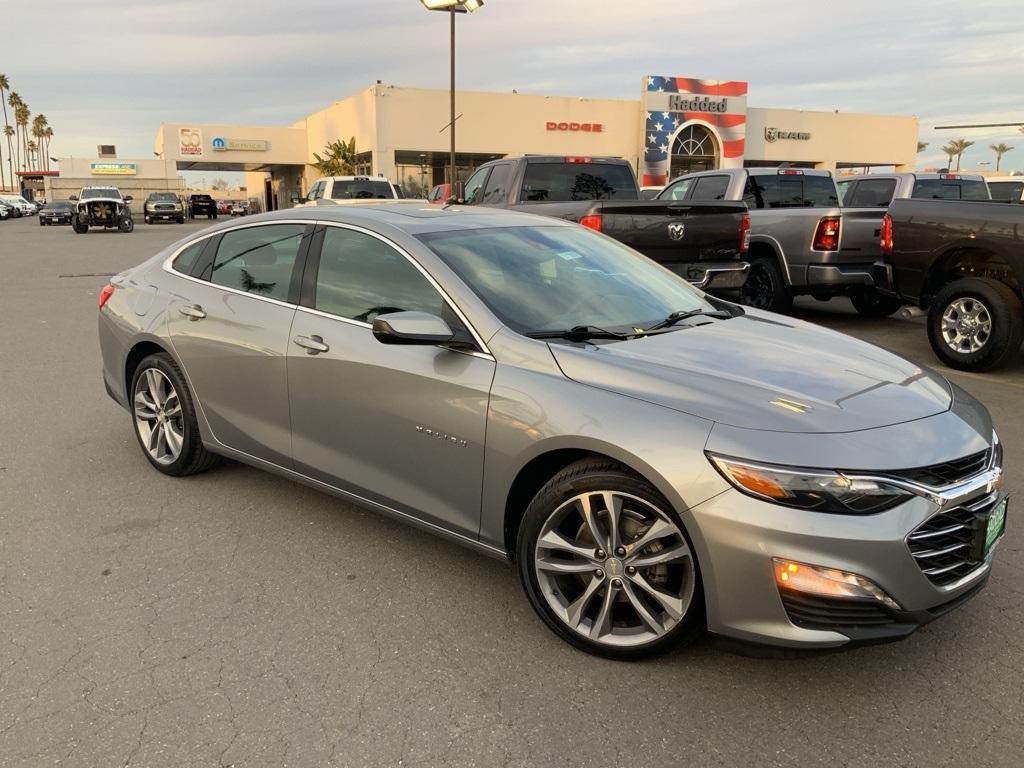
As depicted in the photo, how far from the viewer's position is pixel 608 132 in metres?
43.2

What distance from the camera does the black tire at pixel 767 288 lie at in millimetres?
10234

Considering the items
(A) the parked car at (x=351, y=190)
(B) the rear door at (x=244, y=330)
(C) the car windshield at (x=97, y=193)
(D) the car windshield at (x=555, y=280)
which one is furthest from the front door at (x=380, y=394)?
(C) the car windshield at (x=97, y=193)

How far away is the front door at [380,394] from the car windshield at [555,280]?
0.24 m

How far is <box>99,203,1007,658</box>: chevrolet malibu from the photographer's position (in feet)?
8.53

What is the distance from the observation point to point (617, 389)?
2939 mm

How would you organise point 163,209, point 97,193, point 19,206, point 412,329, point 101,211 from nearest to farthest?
point 412,329 < point 101,211 < point 97,193 < point 163,209 < point 19,206

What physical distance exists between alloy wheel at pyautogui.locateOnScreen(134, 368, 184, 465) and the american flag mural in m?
40.1

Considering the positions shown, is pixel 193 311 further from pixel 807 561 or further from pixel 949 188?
pixel 949 188

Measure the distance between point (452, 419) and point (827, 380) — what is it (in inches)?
56.8

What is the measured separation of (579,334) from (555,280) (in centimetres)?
52

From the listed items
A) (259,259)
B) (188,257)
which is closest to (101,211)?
(188,257)

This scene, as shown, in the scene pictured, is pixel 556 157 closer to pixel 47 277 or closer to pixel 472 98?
pixel 47 277

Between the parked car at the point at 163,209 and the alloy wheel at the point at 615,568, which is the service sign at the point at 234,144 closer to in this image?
the parked car at the point at 163,209

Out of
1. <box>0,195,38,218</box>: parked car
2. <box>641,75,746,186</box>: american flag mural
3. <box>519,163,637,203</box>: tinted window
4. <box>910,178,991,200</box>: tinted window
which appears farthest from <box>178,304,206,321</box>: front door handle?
<box>0,195,38,218</box>: parked car
